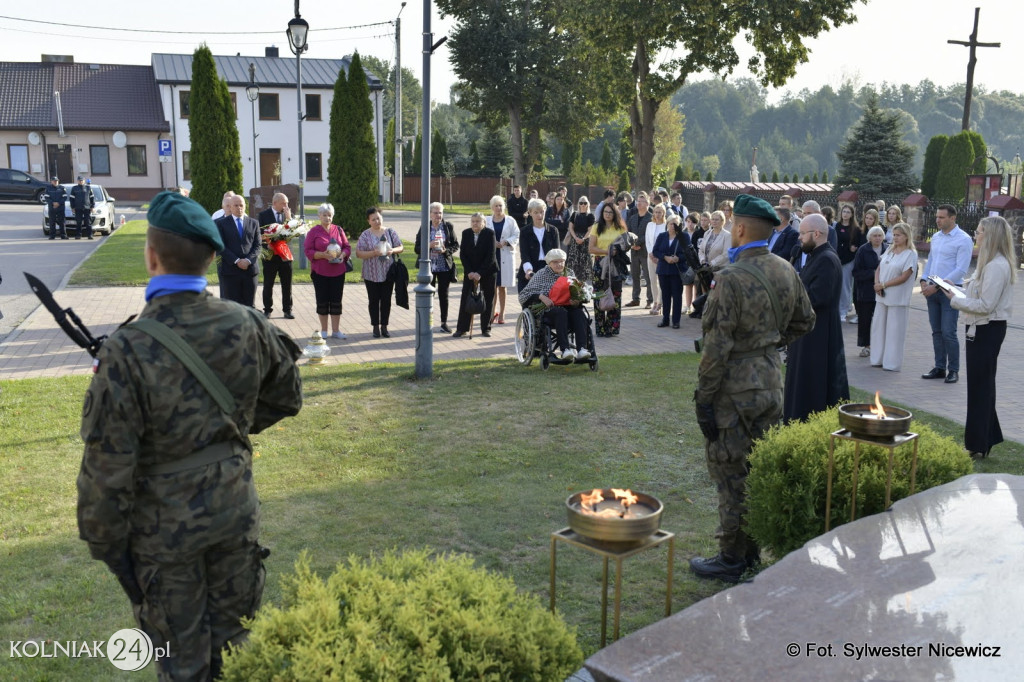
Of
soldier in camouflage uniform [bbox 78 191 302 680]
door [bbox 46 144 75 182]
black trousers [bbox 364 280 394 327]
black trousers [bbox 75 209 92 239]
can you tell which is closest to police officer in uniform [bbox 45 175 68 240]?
black trousers [bbox 75 209 92 239]

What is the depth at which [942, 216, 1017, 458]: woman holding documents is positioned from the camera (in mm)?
7566

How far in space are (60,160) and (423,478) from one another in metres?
53.4

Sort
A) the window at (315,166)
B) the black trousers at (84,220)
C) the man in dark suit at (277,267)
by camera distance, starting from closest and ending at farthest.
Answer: the man in dark suit at (277,267) < the black trousers at (84,220) < the window at (315,166)

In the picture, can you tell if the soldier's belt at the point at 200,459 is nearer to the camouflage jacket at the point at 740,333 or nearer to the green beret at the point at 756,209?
the camouflage jacket at the point at 740,333

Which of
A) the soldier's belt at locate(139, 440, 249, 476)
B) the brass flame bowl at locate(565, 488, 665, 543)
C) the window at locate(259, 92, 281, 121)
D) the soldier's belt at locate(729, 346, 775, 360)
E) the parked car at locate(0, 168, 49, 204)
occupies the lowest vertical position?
the brass flame bowl at locate(565, 488, 665, 543)

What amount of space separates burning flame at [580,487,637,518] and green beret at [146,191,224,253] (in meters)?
1.75

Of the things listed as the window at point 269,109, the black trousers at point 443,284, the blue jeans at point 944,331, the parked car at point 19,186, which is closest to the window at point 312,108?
the window at point 269,109

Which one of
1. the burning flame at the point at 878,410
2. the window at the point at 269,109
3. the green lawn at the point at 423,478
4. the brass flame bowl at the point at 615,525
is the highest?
the window at the point at 269,109

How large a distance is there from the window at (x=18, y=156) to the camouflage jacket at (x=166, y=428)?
5686cm

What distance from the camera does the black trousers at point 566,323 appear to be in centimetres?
1142

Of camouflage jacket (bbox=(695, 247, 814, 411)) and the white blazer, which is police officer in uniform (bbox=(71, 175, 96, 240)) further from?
camouflage jacket (bbox=(695, 247, 814, 411))

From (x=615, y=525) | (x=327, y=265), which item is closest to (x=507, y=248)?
(x=327, y=265)

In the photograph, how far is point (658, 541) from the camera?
132 inches

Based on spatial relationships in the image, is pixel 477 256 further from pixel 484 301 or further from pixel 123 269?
pixel 123 269
